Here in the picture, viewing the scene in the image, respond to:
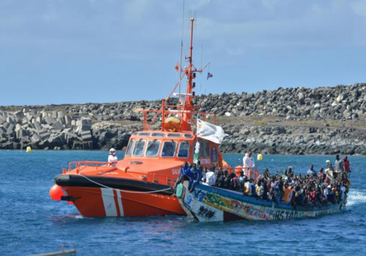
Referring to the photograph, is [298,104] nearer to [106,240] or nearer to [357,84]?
[357,84]

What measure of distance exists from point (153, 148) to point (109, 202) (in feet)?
11.1

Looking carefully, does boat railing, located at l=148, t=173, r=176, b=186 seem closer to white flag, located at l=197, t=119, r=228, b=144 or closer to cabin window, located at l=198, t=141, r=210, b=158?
Result: cabin window, located at l=198, t=141, r=210, b=158

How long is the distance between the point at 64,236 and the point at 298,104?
354 feet

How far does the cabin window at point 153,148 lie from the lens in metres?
28.7

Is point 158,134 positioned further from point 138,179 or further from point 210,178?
point 210,178

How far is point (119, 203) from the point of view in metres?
26.3

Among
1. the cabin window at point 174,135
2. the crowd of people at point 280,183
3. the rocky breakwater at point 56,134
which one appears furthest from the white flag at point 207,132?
the rocky breakwater at point 56,134

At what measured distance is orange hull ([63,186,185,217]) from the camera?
26.0 metres

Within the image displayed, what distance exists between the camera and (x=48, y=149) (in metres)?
103

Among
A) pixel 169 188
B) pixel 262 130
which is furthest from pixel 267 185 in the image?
pixel 262 130

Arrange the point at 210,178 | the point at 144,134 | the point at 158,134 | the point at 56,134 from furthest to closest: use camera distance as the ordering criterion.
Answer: the point at 56,134, the point at 144,134, the point at 158,134, the point at 210,178

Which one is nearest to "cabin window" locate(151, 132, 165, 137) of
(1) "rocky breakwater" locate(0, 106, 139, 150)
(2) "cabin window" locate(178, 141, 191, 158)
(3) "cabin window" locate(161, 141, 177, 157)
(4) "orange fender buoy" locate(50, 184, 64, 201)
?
(3) "cabin window" locate(161, 141, 177, 157)

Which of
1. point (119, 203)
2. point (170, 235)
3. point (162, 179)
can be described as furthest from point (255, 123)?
point (170, 235)

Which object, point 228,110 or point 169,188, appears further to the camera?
point 228,110
